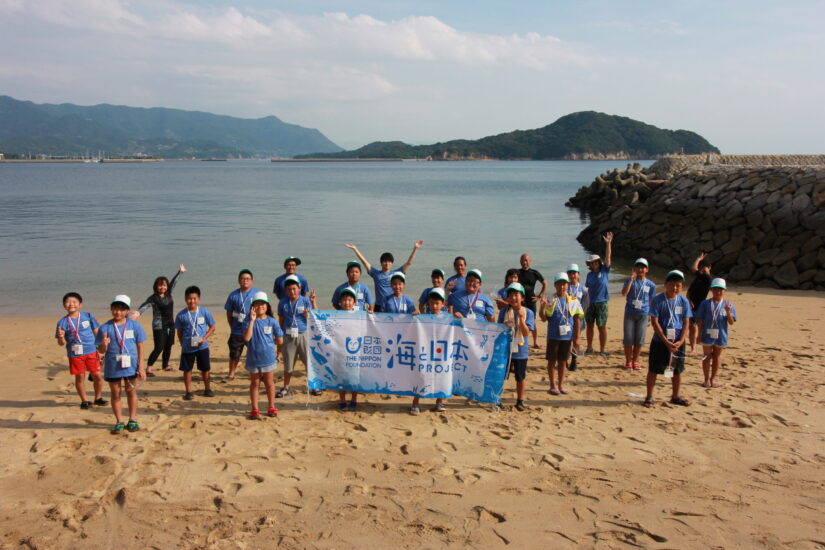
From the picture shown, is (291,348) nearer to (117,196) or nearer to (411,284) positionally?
(411,284)

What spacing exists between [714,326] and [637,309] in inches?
46.1

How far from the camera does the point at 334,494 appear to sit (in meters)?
5.50

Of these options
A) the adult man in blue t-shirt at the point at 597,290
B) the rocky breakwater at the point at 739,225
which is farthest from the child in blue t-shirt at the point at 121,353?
the rocky breakwater at the point at 739,225

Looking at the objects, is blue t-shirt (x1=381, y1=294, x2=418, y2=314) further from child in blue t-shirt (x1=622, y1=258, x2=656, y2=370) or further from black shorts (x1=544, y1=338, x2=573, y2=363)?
child in blue t-shirt (x1=622, y1=258, x2=656, y2=370)

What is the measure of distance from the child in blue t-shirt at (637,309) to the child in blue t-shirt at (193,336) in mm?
6215

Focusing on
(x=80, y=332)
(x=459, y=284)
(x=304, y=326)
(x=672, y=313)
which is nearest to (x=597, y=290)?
(x=672, y=313)

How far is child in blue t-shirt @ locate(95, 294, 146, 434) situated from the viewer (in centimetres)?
669

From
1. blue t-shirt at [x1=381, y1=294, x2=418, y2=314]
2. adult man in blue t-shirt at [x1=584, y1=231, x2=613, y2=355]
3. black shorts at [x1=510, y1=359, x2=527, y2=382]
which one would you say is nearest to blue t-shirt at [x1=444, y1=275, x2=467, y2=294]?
blue t-shirt at [x1=381, y1=294, x2=418, y2=314]

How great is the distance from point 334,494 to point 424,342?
95.0 inches

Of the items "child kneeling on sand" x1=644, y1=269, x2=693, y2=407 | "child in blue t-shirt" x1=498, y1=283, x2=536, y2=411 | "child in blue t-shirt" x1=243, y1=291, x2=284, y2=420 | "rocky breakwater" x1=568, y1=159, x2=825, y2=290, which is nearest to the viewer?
"child in blue t-shirt" x1=243, y1=291, x2=284, y2=420

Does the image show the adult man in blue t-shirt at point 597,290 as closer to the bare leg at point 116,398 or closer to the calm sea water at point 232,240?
the bare leg at point 116,398

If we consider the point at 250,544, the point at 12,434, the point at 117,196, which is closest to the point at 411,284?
the point at 12,434

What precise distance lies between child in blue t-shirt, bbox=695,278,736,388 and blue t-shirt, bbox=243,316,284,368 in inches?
233

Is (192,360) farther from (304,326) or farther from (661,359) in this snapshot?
(661,359)
